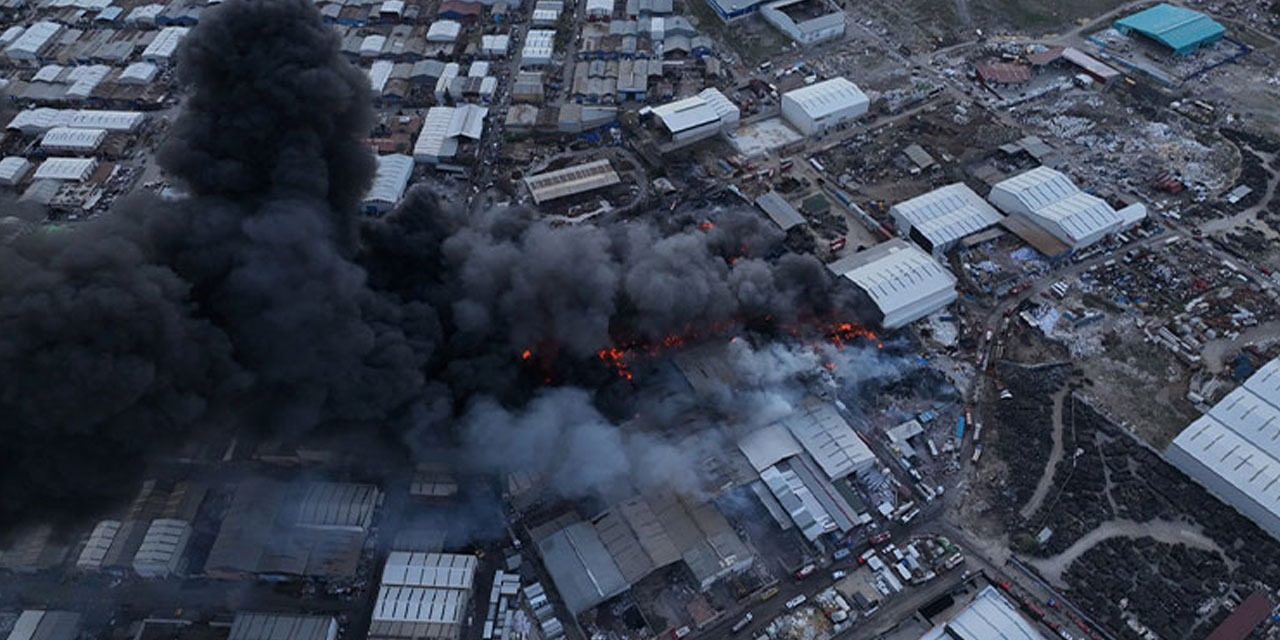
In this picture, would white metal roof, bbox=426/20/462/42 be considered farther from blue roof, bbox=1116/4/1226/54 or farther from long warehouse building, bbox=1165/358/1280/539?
long warehouse building, bbox=1165/358/1280/539

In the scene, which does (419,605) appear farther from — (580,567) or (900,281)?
(900,281)

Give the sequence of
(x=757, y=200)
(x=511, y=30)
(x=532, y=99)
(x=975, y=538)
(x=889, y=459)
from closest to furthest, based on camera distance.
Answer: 1. (x=975, y=538)
2. (x=889, y=459)
3. (x=757, y=200)
4. (x=532, y=99)
5. (x=511, y=30)

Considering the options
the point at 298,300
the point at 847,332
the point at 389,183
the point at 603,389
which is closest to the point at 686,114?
the point at 389,183

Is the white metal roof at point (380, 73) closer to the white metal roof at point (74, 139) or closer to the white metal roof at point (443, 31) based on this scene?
the white metal roof at point (443, 31)

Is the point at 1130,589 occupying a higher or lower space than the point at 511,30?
lower

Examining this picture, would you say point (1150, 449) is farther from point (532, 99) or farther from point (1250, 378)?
point (532, 99)

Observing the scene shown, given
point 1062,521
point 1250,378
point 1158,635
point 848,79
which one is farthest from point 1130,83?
point 1158,635
